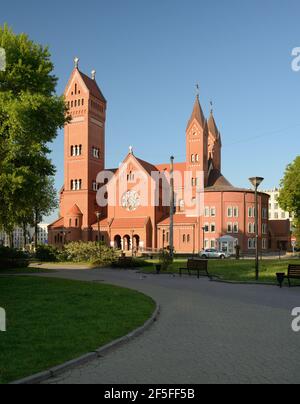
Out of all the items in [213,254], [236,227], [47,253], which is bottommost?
[213,254]

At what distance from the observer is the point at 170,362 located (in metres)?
7.05

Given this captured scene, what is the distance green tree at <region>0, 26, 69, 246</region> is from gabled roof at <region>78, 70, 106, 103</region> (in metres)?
42.6

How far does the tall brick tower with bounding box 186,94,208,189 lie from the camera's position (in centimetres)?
7200

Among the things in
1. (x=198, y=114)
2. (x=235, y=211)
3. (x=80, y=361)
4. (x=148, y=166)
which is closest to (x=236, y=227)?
(x=235, y=211)

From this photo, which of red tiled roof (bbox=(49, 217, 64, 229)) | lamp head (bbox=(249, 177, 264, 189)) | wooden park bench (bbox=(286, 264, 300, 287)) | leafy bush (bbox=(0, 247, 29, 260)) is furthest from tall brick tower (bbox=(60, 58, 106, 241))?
wooden park bench (bbox=(286, 264, 300, 287))

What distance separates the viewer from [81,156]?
218 feet

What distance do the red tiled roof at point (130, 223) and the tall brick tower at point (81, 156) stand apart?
403 centimetres

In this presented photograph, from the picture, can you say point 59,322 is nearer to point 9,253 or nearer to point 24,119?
point 24,119

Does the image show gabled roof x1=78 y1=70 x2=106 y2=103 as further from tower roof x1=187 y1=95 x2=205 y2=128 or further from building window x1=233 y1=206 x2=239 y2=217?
building window x1=233 y1=206 x2=239 y2=217

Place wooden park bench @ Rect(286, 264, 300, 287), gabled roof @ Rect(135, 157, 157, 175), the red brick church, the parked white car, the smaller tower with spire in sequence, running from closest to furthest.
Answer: wooden park bench @ Rect(286, 264, 300, 287) → the parked white car → the red brick church → gabled roof @ Rect(135, 157, 157, 175) → the smaller tower with spire

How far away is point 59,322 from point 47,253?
3193cm

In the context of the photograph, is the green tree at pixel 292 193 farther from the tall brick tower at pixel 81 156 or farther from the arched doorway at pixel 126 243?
the tall brick tower at pixel 81 156
